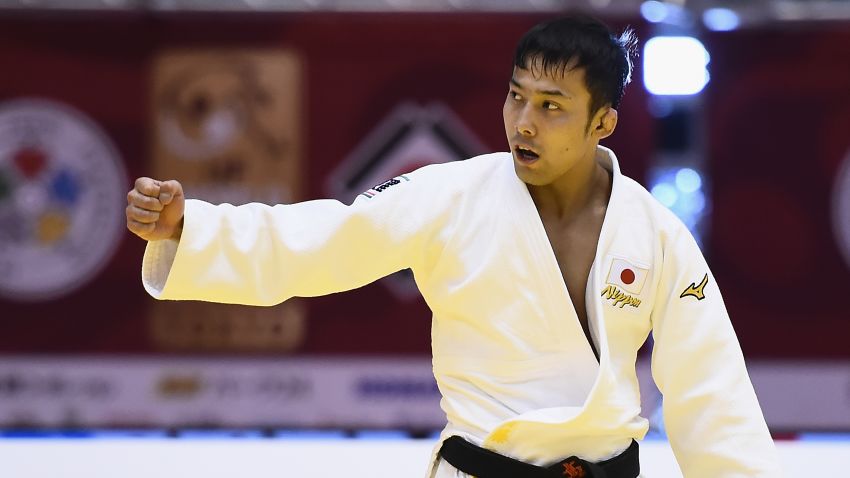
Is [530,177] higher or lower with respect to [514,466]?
higher

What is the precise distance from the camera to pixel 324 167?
555 centimetres

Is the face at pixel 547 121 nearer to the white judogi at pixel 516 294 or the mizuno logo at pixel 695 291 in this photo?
the white judogi at pixel 516 294

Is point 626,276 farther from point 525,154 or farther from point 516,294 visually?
point 525,154

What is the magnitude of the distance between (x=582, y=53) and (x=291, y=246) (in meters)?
0.81

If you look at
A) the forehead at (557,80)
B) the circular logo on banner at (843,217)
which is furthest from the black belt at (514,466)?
the circular logo on banner at (843,217)

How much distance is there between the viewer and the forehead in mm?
2430

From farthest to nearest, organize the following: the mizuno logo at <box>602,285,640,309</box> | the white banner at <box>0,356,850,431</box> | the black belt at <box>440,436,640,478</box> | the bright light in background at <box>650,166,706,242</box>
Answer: the bright light in background at <box>650,166,706,242</box>, the white banner at <box>0,356,850,431</box>, the mizuno logo at <box>602,285,640,309</box>, the black belt at <box>440,436,640,478</box>

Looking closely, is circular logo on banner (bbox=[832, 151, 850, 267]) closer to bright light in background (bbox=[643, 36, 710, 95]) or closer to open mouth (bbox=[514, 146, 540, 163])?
bright light in background (bbox=[643, 36, 710, 95])

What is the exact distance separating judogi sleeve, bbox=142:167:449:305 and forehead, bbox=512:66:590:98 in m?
0.35

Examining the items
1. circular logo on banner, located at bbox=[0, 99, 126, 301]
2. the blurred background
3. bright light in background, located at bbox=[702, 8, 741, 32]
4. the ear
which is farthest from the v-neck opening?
circular logo on banner, located at bbox=[0, 99, 126, 301]

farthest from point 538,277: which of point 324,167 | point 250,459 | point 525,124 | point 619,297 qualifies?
point 324,167

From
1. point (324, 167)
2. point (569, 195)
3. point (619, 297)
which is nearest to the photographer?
point (619, 297)

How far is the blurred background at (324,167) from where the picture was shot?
544 centimetres

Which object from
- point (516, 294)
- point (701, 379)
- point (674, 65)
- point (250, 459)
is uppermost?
point (674, 65)
